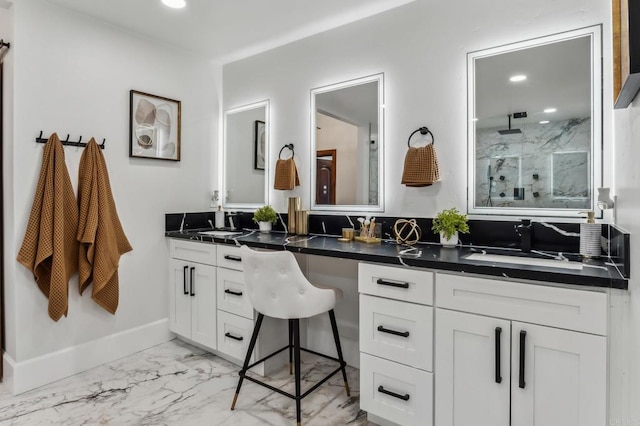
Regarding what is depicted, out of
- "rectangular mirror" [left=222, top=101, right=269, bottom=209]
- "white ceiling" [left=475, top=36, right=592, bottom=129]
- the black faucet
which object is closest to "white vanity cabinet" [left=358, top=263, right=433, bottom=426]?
the black faucet

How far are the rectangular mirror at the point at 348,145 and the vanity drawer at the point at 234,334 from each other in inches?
39.1

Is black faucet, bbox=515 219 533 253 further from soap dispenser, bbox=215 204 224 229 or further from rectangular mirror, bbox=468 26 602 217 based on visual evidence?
soap dispenser, bbox=215 204 224 229

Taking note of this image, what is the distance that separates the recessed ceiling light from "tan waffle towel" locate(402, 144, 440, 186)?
1.79 meters

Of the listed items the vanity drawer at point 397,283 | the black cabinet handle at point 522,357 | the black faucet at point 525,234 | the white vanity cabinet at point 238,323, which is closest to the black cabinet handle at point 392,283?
the vanity drawer at point 397,283

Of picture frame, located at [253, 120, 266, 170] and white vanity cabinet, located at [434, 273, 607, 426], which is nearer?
white vanity cabinet, located at [434, 273, 607, 426]

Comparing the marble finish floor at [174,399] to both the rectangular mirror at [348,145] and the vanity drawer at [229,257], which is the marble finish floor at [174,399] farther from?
the rectangular mirror at [348,145]

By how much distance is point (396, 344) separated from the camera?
174cm

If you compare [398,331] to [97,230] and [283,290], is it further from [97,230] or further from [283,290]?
[97,230]

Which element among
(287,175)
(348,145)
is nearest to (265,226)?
(287,175)

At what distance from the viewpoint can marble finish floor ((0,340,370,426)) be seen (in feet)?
6.34

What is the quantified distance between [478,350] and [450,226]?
723mm

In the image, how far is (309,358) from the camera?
268cm

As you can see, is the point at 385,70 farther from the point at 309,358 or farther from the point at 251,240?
the point at 309,358

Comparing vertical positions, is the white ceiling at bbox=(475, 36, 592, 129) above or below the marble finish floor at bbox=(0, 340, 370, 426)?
above
